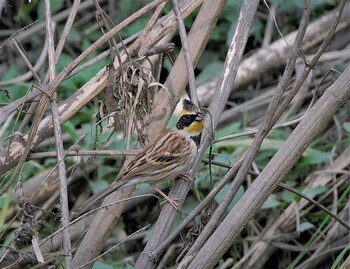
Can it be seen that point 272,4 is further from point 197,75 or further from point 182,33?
point 182,33

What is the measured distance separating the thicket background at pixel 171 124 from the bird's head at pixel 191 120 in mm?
58

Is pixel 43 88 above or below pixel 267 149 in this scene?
above

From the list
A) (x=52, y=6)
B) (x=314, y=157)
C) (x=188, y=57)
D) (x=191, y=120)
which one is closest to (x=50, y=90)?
(x=188, y=57)

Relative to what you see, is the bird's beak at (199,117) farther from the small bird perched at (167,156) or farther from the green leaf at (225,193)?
the green leaf at (225,193)

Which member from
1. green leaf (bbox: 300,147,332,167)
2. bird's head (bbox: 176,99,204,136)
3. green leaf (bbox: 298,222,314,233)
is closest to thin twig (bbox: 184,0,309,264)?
bird's head (bbox: 176,99,204,136)

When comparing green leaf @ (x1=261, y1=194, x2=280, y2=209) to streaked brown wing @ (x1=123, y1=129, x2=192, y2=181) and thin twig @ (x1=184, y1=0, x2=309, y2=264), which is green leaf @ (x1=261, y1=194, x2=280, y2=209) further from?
thin twig @ (x1=184, y1=0, x2=309, y2=264)

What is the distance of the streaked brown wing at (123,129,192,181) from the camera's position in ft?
11.3

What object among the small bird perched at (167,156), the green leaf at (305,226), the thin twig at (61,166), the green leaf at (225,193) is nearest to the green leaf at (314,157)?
the green leaf at (305,226)

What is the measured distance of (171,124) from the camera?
426 cm

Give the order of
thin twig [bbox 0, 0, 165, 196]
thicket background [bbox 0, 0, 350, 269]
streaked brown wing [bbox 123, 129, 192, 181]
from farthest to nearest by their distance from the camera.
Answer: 1. streaked brown wing [bbox 123, 129, 192, 181]
2. thin twig [bbox 0, 0, 165, 196]
3. thicket background [bbox 0, 0, 350, 269]

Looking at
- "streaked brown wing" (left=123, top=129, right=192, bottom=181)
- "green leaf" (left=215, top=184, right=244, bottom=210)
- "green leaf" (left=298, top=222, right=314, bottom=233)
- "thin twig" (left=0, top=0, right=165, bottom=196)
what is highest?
"thin twig" (left=0, top=0, right=165, bottom=196)

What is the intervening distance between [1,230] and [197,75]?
2.47m

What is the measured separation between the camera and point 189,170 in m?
3.24

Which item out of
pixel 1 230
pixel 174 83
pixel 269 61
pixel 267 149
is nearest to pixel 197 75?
pixel 269 61
